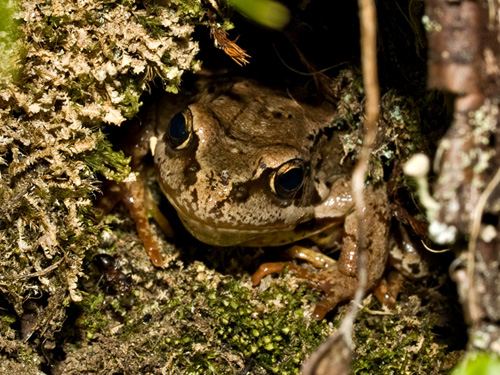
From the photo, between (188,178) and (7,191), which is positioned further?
(188,178)

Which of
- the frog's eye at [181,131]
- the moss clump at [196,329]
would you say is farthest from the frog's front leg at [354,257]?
the frog's eye at [181,131]

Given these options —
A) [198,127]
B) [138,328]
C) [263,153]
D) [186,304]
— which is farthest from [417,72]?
[138,328]

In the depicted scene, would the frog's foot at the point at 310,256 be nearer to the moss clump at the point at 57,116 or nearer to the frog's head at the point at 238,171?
the frog's head at the point at 238,171

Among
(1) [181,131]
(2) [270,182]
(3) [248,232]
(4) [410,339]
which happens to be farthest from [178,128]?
(4) [410,339]

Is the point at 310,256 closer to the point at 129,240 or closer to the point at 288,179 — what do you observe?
the point at 288,179

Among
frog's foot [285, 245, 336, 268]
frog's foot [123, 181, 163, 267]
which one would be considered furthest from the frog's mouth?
frog's foot [123, 181, 163, 267]

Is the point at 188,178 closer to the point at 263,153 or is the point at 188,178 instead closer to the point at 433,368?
the point at 263,153

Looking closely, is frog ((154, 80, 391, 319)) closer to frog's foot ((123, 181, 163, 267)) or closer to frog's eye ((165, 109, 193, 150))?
frog's eye ((165, 109, 193, 150))

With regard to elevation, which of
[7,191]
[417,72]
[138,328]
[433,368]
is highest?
[417,72]
